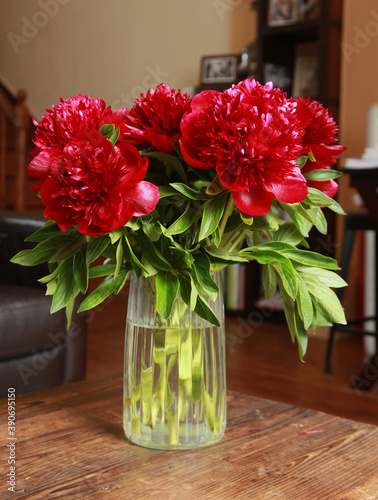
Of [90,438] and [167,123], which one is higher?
[167,123]

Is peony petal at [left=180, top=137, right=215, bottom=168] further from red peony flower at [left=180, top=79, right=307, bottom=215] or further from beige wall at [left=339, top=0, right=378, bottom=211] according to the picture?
beige wall at [left=339, top=0, right=378, bottom=211]

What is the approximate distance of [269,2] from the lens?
3.39 metres

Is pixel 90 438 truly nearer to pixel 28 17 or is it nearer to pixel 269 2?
pixel 269 2

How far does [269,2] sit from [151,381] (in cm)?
307

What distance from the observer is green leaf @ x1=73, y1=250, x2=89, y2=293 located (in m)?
0.67

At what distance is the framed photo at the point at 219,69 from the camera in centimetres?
374

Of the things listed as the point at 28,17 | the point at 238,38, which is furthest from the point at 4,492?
the point at 28,17

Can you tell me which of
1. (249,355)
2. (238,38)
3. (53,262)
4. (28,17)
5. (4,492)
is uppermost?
(28,17)

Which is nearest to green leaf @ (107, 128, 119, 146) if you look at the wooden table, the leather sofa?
the wooden table

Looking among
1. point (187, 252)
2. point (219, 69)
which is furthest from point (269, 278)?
point (219, 69)

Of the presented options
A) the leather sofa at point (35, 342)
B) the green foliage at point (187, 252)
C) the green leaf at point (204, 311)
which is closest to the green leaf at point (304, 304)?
the green foliage at point (187, 252)

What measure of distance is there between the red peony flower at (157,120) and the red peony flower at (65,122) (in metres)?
0.04

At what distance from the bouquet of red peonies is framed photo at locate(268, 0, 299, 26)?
9.33 feet

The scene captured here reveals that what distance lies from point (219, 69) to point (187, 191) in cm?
328
